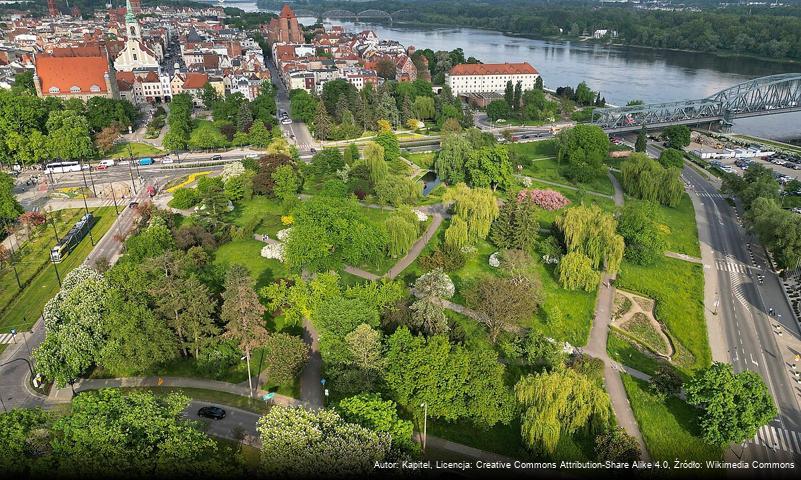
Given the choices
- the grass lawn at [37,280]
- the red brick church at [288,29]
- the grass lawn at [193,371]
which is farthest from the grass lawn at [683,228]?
the red brick church at [288,29]

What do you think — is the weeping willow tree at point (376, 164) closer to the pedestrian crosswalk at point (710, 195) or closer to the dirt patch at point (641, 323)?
the dirt patch at point (641, 323)

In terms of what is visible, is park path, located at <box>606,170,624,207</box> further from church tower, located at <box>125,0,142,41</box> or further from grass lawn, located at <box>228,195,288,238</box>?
church tower, located at <box>125,0,142,41</box>

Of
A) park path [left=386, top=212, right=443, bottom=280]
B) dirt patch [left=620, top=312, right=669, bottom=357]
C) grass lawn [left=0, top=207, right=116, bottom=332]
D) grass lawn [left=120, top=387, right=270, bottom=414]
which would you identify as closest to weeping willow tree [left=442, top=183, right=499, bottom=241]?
park path [left=386, top=212, right=443, bottom=280]

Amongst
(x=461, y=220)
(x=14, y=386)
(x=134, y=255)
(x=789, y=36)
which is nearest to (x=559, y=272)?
(x=461, y=220)

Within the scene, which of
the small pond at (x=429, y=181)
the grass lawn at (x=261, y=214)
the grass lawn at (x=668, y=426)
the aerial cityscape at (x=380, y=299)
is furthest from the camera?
the small pond at (x=429, y=181)

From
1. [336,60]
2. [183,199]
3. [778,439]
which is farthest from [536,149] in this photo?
[336,60]

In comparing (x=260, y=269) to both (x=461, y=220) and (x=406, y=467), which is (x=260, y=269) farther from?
(x=406, y=467)
